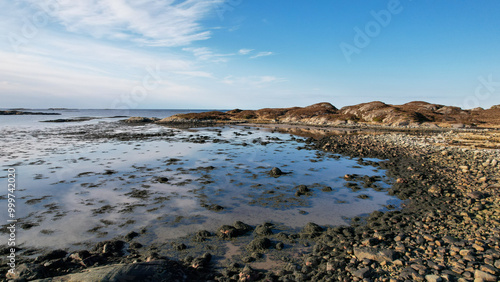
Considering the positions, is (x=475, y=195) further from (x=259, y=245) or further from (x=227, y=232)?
(x=227, y=232)

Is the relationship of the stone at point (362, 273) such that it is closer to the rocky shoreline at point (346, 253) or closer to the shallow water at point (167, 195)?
the rocky shoreline at point (346, 253)

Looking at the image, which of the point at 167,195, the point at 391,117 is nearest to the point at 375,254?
the point at 167,195

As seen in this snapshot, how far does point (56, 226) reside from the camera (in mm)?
9523

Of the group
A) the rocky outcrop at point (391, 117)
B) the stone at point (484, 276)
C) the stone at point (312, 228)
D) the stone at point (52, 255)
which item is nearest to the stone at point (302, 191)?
the stone at point (312, 228)

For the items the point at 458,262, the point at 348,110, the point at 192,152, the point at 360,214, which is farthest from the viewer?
the point at 348,110

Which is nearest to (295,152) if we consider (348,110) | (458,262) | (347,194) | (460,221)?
(347,194)

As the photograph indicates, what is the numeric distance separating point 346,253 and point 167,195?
9892 mm

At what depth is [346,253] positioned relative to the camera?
7359 millimetres

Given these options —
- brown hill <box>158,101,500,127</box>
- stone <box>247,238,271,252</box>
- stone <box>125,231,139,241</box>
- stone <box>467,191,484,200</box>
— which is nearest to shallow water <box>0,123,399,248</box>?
stone <box>125,231,139,241</box>

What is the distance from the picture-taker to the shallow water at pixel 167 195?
381 inches

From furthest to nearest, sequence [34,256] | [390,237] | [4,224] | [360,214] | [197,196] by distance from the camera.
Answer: [197,196]
[360,214]
[4,224]
[390,237]
[34,256]

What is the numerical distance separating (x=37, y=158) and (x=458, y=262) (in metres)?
31.1

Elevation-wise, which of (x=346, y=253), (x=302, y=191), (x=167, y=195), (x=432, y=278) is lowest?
(x=167, y=195)

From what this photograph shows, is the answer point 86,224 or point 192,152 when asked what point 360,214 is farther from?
point 192,152
